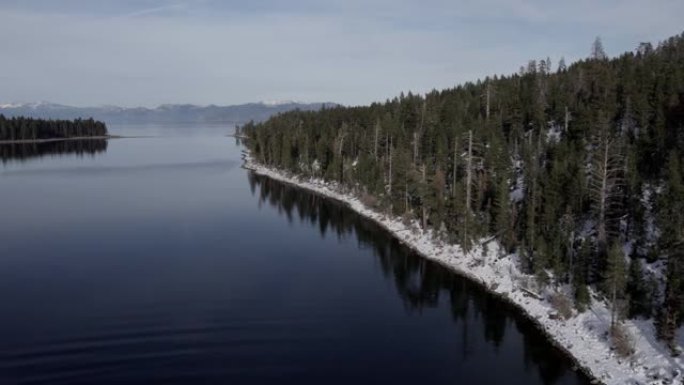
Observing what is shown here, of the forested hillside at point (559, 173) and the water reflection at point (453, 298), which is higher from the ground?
the forested hillside at point (559, 173)

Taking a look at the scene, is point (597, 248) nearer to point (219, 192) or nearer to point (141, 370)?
point (141, 370)

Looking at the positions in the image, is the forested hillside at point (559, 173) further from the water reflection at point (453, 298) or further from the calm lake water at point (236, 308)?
the calm lake water at point (236, 308)

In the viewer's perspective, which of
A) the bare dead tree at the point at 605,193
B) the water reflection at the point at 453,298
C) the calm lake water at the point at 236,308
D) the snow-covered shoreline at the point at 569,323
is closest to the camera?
the snow-covered shoreline at the point at 569,323

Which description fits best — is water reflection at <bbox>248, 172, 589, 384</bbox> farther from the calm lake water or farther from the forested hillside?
the forested hillside

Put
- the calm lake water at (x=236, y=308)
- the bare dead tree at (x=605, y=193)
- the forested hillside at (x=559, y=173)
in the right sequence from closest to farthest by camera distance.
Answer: the calm lake water at (x=236, y=308), the forested hillside at (x=559, y=173), the bare dead tree at (x=605, y=193)

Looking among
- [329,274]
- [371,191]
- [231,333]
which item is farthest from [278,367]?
[371,191]

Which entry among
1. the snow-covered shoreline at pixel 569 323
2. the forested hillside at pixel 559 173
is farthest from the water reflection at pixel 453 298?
the forested hillside at pixel 559 173

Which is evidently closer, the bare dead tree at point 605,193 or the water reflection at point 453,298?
the water reflection at point 453,298
